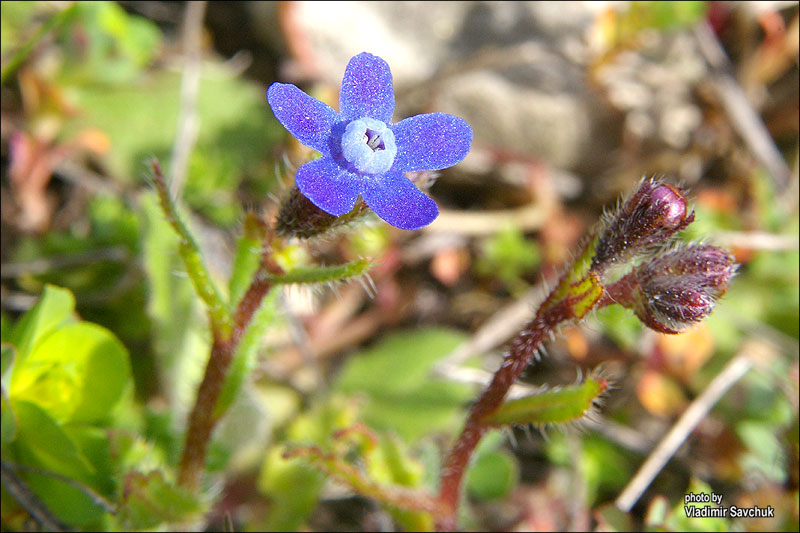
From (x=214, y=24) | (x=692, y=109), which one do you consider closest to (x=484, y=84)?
(x=692, y=109)

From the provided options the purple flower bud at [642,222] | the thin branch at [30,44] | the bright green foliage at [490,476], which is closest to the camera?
the purple flower bud at [642,222]

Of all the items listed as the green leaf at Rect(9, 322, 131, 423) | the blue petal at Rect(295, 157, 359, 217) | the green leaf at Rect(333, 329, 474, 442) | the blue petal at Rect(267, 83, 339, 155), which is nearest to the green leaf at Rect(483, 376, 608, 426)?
the blue petal at Rect(295, 157, 359, 217)

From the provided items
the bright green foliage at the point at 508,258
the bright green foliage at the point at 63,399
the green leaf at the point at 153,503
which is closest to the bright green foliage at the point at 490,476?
the bright green foliage at the point at 508,258

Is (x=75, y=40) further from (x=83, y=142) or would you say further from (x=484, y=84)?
(x=484, y=84)

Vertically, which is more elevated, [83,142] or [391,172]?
[83,142]

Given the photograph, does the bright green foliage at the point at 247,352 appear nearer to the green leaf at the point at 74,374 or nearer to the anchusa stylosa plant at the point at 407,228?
the anchusa stylosa plant at the point at 407,228

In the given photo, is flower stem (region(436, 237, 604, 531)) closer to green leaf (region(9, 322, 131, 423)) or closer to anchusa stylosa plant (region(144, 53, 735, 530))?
anchusa stylosa plant (region(144, 53, 735, 530))
